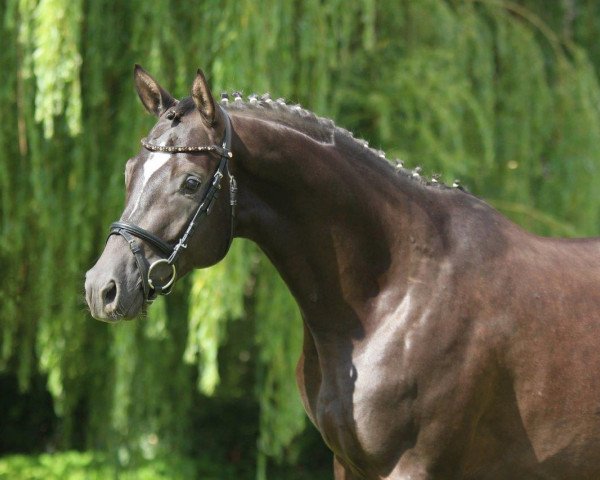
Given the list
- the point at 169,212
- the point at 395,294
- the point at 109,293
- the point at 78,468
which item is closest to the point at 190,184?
the point at 169,212

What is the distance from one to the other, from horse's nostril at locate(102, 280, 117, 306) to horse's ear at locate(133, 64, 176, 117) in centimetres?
64

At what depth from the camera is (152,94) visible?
3.12 meters

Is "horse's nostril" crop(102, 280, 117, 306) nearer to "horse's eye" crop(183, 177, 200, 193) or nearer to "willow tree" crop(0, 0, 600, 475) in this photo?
"horse's eye" crop(183, 177, 200, 193)

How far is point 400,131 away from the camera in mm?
6238

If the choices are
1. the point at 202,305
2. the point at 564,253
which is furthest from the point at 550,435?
the point at 202,305

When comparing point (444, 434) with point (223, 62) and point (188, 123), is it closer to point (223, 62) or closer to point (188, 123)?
point (188, 123)

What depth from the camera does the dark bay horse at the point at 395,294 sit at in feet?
9.63

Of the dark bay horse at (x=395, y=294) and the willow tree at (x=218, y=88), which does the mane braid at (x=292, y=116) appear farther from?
the willow tree at (x=218, y=88)

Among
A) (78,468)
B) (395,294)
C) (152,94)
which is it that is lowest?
(78,468)

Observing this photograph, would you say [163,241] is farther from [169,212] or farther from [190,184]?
[190,184]

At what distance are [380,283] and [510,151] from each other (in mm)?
3794

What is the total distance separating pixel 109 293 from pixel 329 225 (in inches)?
30.4

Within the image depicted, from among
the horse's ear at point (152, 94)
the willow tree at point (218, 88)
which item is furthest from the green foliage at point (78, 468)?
the horse's ear at point (152, 94)

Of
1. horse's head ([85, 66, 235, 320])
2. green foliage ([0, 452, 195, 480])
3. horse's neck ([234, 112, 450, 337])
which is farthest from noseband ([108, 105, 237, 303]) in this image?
green foliage ([0, 452, 195, 480])
